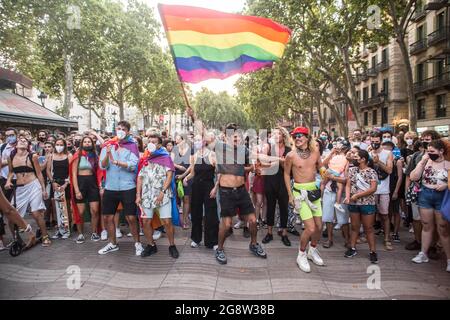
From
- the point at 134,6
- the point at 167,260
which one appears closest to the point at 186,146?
the point at 167,260

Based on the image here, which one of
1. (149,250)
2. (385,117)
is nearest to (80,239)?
(149,250)

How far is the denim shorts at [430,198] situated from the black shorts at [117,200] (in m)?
4.51

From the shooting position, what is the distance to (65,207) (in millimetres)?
6742

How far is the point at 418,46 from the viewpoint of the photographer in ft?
100

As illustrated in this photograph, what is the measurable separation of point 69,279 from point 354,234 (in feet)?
14.1

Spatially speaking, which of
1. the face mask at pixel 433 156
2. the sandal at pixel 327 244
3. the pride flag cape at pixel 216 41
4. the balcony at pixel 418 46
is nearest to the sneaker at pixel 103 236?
the pride flag cape at pixel 216 41

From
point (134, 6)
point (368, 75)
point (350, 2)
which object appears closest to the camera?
point (350, 2)

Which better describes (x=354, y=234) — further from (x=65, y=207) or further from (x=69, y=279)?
(x=65, y=207)

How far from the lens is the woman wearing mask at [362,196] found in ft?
17.4

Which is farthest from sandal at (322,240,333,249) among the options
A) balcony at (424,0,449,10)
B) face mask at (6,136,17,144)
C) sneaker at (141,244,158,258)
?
balcony at (424,0,449,10)

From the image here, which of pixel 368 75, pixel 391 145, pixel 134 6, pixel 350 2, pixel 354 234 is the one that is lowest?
pixel 354 234

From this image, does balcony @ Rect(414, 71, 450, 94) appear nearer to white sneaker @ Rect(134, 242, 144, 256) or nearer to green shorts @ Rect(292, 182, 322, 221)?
green shorts @ Rect(292, 182, 322, 221)

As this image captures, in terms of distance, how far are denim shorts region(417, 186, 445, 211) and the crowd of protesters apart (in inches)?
0.5

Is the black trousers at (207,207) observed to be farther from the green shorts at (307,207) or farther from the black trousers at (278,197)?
the green shorts at (307,207)
